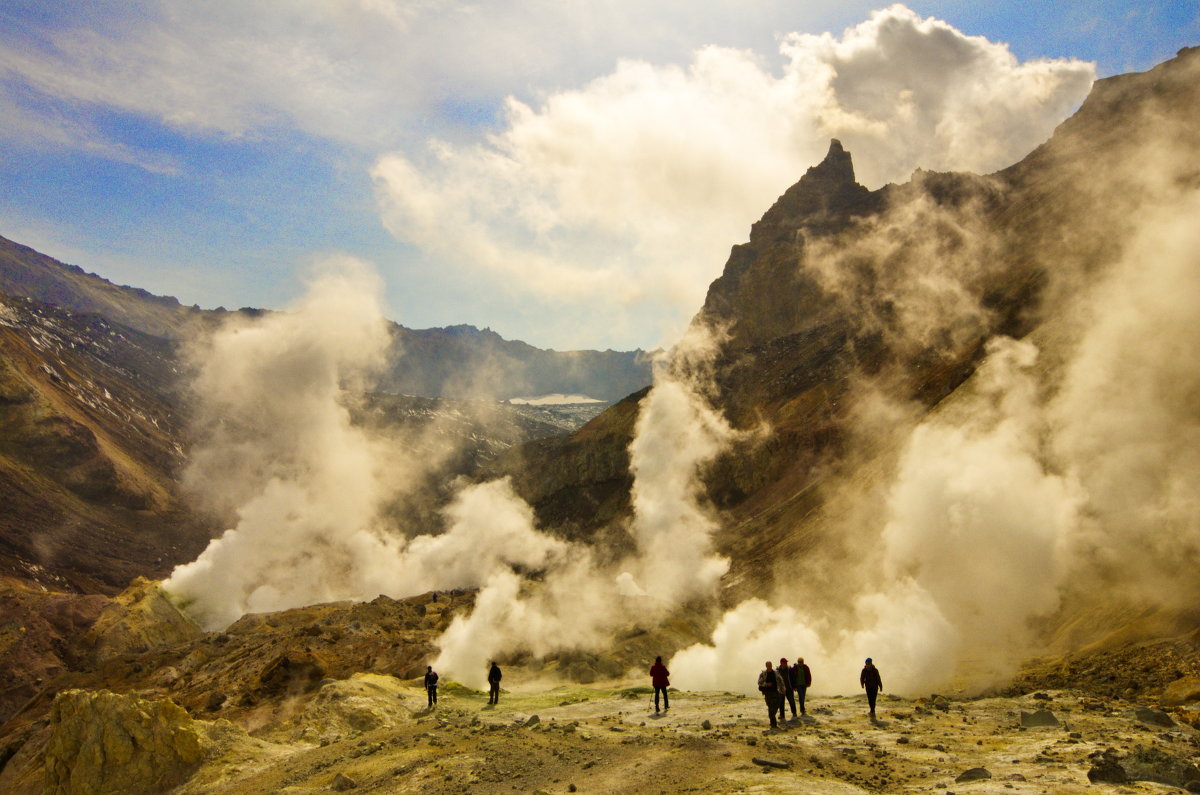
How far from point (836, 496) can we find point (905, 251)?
52808mm

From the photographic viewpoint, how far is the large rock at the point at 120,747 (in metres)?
19.3

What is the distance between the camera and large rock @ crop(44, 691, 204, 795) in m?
19.3

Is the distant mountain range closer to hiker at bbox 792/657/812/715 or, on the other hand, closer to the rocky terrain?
the rocky terrain

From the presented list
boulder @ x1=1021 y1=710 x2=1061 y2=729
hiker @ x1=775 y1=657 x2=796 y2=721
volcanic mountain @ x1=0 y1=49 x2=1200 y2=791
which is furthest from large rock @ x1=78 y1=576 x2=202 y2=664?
boulder @ x1=1021 y1=710 x2=1061 y2=729

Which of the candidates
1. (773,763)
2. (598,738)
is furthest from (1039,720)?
→ (598,738)

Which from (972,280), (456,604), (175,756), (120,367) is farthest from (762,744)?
(120,367)

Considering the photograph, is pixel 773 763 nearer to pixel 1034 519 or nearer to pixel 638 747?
pixel 638 747

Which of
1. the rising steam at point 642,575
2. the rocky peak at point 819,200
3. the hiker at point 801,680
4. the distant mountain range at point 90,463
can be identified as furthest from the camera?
the rocky peak at point 819,200

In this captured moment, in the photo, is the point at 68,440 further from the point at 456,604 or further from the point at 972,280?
the point at 972,280

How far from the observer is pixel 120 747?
19.7 metres

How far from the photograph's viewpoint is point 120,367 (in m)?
184

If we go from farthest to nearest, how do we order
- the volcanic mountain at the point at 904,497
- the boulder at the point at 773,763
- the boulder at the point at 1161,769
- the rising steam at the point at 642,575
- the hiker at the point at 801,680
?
1. the rising steam at the point at 642,575
2. the volcanic mountain at the point at 904,497
3. the hiker at the point at 801,680
4. the boulder at the point at 773,763
5. the boulder at the point at 1161,769

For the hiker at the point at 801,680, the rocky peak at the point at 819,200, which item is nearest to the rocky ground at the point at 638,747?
the hiker at the point at 801,680

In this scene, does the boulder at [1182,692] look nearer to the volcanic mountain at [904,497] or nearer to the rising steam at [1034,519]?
the volcanic mountain at [904,497]
